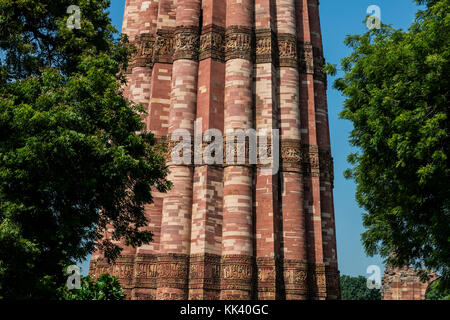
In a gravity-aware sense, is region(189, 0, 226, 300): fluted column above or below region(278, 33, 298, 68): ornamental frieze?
below

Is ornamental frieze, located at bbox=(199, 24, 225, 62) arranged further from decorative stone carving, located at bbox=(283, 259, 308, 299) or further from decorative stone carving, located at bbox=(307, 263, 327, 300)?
decorative stone carving, located at bbox=(307, 263, 327, 300)

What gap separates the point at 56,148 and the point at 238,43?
13.1 m

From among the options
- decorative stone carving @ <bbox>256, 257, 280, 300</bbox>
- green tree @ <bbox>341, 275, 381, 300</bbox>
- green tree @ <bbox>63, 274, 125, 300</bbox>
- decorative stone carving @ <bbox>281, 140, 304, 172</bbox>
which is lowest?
green tree @ <bbox>63, 274, 125, 300</bbox>

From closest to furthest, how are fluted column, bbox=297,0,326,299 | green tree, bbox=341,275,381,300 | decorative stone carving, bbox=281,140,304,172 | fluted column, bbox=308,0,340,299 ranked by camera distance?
1. fluted column, bbox=297,0,326,299
2. decorative stone carving, bbox=281,140,304,172
3. fluted column, bbox=308,0,340,299
4. green tree, bbox=341,275,381,300

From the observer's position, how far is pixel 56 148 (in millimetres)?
11219

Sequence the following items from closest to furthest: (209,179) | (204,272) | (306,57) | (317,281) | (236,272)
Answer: (204,272) → (236,272) → (209,179) → (317,281) → (306,57)

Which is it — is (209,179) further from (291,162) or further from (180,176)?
(291,162)

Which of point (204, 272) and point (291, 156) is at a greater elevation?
point (291, 156)

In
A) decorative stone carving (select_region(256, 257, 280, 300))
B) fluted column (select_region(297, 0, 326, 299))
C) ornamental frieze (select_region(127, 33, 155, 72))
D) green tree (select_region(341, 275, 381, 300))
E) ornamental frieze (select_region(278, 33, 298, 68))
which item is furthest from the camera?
green tree (select_region(341, 275, 381, 300))

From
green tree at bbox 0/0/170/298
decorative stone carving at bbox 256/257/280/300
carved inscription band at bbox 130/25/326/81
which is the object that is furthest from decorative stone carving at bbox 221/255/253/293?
carved inscription band at bbox 130/25/326/81

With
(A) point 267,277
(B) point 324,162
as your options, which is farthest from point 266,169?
(A) point 267,277

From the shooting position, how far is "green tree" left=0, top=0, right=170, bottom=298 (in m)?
11.1

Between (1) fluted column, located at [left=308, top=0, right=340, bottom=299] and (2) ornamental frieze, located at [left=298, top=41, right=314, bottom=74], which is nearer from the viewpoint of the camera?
(1) fluted column, located at [left=308, top=0, right=340, bottom=299]

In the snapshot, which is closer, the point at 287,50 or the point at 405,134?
the point at 405,134
